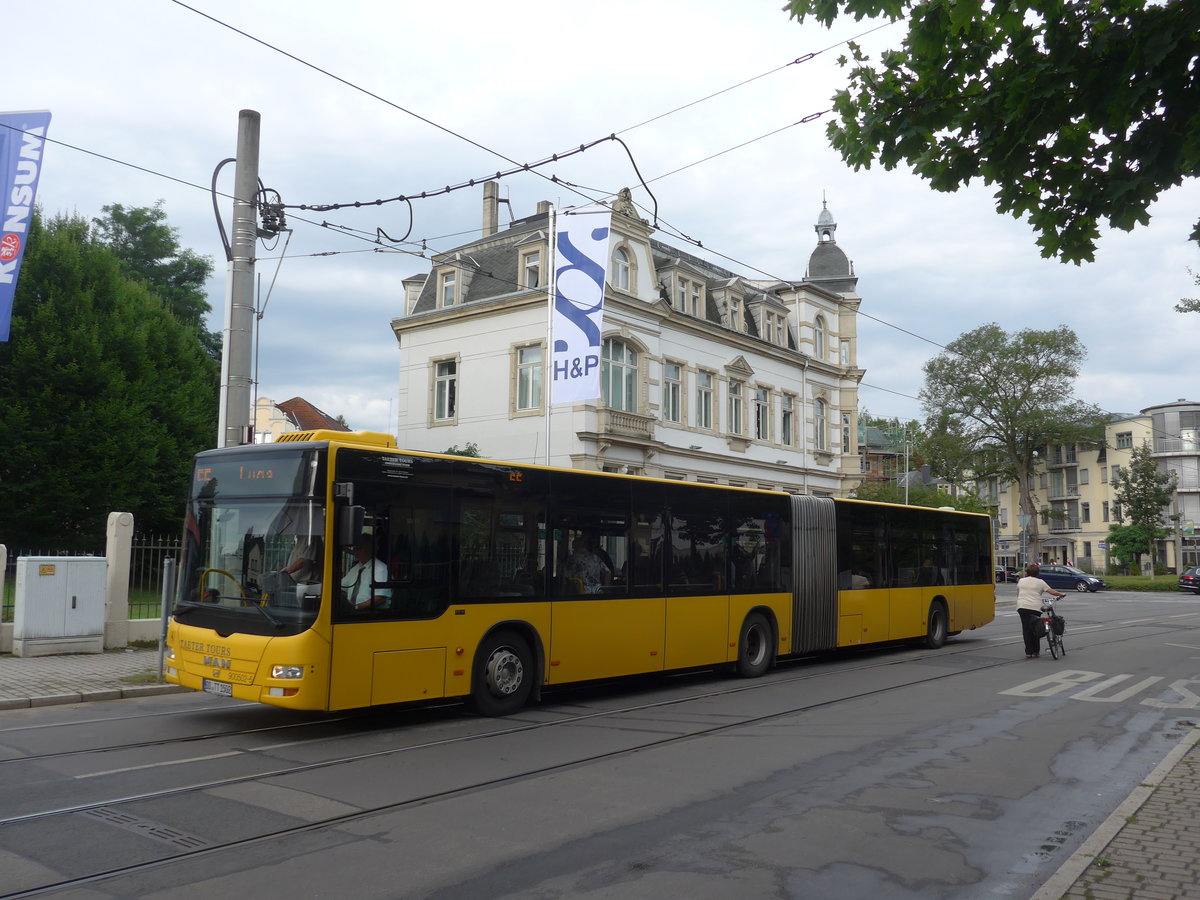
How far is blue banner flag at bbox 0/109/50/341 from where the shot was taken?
15328 millimetres

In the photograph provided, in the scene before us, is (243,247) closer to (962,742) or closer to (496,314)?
(962,742)

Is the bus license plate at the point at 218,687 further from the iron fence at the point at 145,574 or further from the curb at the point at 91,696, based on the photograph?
the iron fence at the point at 145,574

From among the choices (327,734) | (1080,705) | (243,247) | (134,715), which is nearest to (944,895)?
(327,734)

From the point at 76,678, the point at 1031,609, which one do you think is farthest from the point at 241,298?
the point at 1031,609

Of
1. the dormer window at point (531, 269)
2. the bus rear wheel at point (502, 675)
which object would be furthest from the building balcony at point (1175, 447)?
the bus rear wheel at point (502, 675)

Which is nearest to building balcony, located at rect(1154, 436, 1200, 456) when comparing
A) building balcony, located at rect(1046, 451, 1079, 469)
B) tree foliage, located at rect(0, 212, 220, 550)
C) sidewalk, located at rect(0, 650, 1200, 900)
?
building balcony, located at rect(1046, 451, 1079, 469)

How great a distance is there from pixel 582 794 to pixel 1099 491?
9139 cm

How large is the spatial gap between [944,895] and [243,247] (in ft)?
42.2

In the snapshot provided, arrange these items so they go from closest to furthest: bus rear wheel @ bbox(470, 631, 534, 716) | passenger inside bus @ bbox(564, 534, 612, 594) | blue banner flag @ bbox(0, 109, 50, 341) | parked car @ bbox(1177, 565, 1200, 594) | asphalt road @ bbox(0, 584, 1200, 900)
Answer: asphalt road @ bbox(0, 584, 1200, 900) → bus rear wheel @ bbox(470, 631, 534, 716) → passenger inside bus @ bbox(564, 534, 612, 594) → blue banner flag @ bbox(0, 109, 50, 341) → parked car @ bbox(1177, 565, 1200, 594)

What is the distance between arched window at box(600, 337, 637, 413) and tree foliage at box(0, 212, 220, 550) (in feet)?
42.7

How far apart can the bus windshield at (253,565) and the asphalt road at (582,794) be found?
1147 millimetres

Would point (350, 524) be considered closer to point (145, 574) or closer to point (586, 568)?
point (586, 568)

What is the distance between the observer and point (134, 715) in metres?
10.8

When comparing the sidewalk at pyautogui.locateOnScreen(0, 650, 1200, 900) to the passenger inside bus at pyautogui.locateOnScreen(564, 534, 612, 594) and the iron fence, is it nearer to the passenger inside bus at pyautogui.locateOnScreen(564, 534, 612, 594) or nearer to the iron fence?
the passenger inside bus at pyautogui.locateOnScreen(564, 534, 612, 594)
